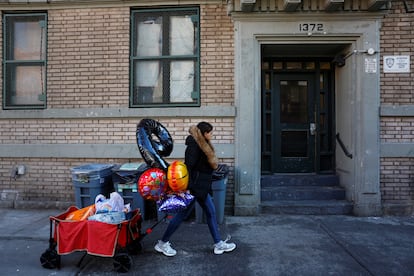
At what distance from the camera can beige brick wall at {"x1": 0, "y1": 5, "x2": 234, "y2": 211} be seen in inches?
248

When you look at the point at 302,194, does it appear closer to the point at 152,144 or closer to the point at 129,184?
the point at 129,184

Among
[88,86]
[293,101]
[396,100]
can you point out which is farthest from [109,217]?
[396,100]

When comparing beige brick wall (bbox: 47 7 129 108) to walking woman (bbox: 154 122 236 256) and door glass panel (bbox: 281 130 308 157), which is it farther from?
door glass panel (bbox: 281 130 308 157)

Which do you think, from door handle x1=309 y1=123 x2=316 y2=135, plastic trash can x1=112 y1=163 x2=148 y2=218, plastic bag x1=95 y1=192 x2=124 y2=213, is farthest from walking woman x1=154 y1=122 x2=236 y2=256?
door handle x1=309 y1=123 x2=316 y2=135

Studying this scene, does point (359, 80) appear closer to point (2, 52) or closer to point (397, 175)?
point (397, 175)

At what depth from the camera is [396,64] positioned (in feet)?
20.1

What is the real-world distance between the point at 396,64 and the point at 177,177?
16.2ft

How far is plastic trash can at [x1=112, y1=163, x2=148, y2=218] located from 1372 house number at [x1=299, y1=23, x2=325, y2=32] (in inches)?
A: 156

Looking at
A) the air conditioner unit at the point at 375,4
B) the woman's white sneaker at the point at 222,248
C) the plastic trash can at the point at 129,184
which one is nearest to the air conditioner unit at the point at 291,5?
the air conditioner unit at the point at 375,4

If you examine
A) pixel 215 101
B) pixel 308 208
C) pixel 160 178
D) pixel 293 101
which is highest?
pixel 293 101

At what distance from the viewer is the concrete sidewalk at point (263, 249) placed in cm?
380

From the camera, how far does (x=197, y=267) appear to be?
3865mm

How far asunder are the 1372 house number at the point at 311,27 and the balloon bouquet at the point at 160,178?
3689mm

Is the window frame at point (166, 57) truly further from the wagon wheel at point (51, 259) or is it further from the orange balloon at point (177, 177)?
the wagon wheel at point (51, 259)
